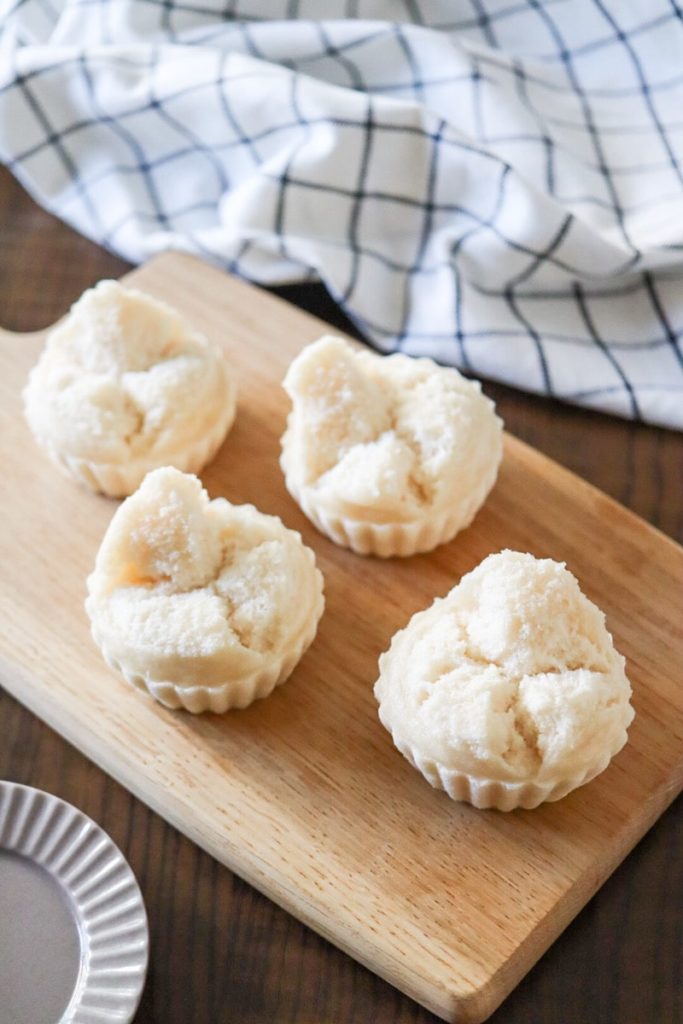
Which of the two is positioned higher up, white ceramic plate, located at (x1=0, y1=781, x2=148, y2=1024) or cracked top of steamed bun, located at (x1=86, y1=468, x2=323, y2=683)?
cracked top of steamed bun, located at (x1=86, y1=468, x2=323, y2=683)

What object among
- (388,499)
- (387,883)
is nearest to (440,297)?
(388,499)

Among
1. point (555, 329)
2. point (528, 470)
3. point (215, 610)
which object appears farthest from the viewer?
point (555, 329)

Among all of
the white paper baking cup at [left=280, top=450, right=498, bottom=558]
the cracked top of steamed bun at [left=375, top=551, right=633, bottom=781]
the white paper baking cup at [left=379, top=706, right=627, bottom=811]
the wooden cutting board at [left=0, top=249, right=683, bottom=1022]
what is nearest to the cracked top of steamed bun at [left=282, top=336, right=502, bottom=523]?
the white paper baking cup at [left=280, top=450, right=498, bottom=558]

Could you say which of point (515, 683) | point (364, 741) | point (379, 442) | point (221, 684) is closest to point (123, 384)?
point (379, 442)

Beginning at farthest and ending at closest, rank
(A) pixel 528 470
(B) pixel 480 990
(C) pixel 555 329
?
(C) pixel 555 329 < (A) pixel 528 470 < (B) pixel 480 990

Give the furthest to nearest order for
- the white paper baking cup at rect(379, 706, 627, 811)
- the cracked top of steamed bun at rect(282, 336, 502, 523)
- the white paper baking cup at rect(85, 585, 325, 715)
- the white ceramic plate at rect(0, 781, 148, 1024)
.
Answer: the cracked top of steamed bun at rect(282, 336, 502, 523) < the white paper baking cup at rect(85, 585, 325, 715) < the white paper baking cup at rect(379, 706, 627, 811) < the white ceramic plate at rect(0, 781, 148, 1024)

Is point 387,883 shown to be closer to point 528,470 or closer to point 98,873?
point 98,873

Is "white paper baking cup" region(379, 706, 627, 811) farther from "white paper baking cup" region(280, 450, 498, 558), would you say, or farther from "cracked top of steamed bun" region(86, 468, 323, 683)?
"white paper baking cup" region(280, 450, 498, 558)
